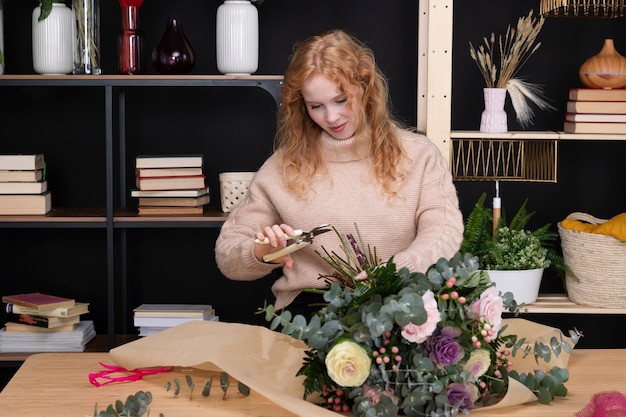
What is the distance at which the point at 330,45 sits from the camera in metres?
2.51

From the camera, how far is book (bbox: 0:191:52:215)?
336 centimetres

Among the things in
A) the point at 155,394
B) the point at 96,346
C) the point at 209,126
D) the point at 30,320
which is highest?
the point at 209,126

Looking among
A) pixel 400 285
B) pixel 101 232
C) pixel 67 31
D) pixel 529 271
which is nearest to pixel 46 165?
pixel 101 232

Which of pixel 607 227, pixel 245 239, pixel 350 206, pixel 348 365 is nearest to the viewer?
pixel 348 365

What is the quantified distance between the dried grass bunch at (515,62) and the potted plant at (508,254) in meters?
0.39

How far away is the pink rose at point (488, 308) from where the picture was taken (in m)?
1.52

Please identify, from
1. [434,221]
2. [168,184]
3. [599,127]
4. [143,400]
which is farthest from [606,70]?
[143,400]

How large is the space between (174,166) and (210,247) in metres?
0.52

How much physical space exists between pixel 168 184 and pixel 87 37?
0.61m

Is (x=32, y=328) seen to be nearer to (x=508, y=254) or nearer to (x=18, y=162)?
(x=18, y=162)

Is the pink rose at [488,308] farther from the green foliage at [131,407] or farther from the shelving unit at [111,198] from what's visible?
the shelving unit at [111,198]

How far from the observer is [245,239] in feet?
8.11

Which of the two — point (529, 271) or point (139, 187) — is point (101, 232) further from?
point (529, 271)

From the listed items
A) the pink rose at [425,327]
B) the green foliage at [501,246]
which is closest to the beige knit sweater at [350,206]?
the green foliage at [501,246]
